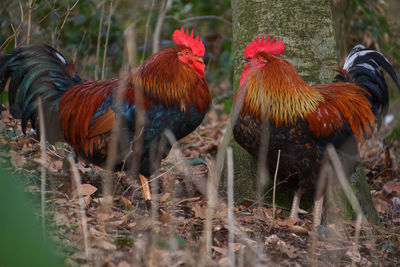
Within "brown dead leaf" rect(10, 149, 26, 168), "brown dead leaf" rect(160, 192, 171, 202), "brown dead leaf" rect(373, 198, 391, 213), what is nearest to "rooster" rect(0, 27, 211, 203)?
"brown dead leaf" rect(160, 192, 171, 202)

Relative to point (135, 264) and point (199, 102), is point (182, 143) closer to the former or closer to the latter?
point (199, 102)

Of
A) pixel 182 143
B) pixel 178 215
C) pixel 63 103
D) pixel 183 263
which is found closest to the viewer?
pixel 183 263

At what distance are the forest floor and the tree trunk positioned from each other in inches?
13.6

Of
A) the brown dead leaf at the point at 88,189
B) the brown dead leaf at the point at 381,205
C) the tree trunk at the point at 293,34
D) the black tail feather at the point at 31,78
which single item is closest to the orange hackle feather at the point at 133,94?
the black tail feather at the point at 31,78

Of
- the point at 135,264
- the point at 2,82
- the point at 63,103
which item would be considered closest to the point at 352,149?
the point at 135,264

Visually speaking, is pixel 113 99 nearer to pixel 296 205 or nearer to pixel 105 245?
pixel 105 245

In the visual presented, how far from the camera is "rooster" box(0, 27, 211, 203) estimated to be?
3428mm

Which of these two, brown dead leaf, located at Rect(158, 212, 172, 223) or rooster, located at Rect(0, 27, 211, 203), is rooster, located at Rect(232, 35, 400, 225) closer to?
rooster, located at Rect(0, 27, 211, 203)

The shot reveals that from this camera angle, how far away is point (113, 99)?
11.4 feet

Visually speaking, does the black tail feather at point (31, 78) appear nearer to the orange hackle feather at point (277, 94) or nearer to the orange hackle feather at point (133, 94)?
the orange hackle feather at point (133, 94)

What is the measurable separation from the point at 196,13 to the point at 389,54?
142 inches

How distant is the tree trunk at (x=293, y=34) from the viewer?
151 inches

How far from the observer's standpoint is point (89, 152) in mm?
3605

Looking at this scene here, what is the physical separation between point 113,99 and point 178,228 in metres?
1.18
